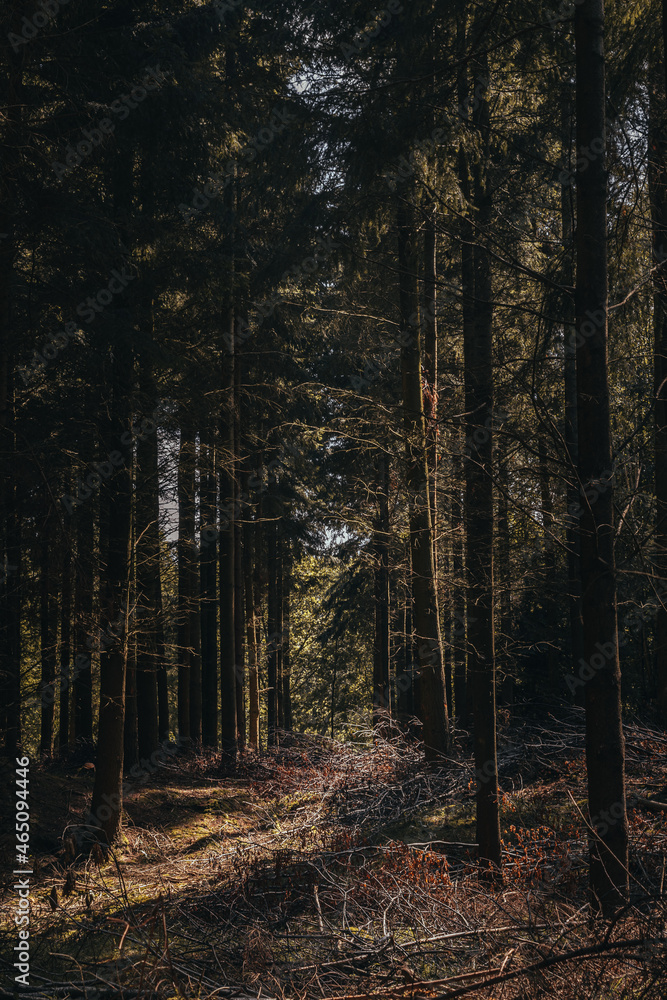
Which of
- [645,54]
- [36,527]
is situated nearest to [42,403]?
[36,527]

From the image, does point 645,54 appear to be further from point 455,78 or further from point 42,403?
point 42,403

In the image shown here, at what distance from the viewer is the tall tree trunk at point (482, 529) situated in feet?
21.7

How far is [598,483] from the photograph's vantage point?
477 cm

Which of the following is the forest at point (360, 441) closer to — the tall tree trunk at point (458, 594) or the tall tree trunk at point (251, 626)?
the tall tree trunk at point (458, 594)

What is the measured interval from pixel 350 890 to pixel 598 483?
367 centimetres

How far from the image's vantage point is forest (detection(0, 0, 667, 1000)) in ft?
15.6

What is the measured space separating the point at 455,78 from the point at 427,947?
291 inches

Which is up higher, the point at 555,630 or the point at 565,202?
the point at 565,202

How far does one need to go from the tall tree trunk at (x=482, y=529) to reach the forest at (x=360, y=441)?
4cm

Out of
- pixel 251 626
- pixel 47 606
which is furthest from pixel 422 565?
pixel 251 626

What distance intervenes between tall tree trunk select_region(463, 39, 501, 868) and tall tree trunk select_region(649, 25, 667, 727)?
1524mm

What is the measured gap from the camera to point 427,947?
457 centimetres

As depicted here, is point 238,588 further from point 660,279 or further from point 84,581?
point 660,279

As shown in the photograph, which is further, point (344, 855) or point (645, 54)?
point (344, 855)
